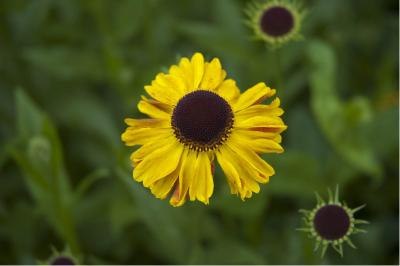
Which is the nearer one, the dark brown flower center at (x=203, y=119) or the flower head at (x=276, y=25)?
the dark brown flower center at (x=203, y=119)

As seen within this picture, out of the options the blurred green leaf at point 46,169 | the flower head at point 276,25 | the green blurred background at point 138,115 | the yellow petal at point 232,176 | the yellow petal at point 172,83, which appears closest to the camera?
the yellow petal at point 232,176

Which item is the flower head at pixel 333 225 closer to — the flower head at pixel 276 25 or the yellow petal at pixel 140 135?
the yellow petal at pixel 140 135

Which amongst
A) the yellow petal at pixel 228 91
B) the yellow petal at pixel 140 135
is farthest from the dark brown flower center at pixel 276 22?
the yellow petal at pixel 140 135

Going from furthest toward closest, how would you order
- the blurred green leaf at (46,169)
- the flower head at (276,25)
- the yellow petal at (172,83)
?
the blurred green leaf at (46,169), the flower head at (276,25), the yellow petal at (172,83)

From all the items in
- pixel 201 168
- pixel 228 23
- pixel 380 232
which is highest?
pixel 228 23

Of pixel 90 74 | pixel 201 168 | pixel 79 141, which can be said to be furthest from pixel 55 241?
pixel 201 168

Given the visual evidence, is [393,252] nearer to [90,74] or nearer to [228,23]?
[228,23]

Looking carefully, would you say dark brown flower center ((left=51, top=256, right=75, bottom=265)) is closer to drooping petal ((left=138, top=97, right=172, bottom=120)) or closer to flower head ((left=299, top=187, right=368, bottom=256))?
drooping petal ((left=138, top=97, right=172, bottom=120))

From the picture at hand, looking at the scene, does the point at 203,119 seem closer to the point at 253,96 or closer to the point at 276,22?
the point at 253,96
